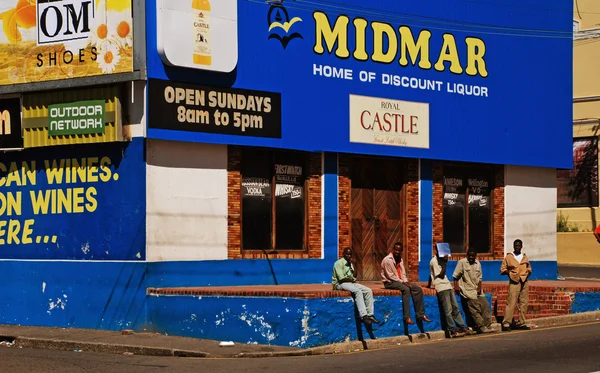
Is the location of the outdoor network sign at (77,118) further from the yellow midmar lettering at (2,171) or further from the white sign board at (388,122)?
the white sign board at (388,122)

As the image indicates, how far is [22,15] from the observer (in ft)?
75.6

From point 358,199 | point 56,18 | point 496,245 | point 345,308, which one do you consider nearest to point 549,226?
point 496,245

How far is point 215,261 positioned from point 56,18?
5.67 metres

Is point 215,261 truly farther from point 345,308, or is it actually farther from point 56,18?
point 56,18

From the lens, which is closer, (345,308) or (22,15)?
(345,308)

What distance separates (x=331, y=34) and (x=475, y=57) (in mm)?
4774

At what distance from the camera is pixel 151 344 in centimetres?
1952

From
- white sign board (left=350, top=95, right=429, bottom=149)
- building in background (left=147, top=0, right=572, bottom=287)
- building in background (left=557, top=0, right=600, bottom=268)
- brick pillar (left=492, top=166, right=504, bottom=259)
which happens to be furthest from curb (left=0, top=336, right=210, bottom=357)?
building in background (left=557, top=0, right=600, bottom=268)

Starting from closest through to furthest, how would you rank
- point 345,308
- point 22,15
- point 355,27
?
point 345,308, point 22,15, point 355,27

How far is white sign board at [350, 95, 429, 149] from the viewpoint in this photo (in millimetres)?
25391

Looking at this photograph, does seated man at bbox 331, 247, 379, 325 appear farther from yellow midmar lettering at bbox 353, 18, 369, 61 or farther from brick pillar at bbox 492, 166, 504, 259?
brick pillar at bbox 492, 166, 504, 259

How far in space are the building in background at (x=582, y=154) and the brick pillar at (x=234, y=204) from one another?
24734 millimetres

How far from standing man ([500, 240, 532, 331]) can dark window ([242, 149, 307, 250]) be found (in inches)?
185

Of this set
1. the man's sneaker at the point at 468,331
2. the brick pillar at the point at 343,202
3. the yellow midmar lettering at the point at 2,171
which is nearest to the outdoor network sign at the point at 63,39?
the yellow midmar lettering at the point at 2,171
